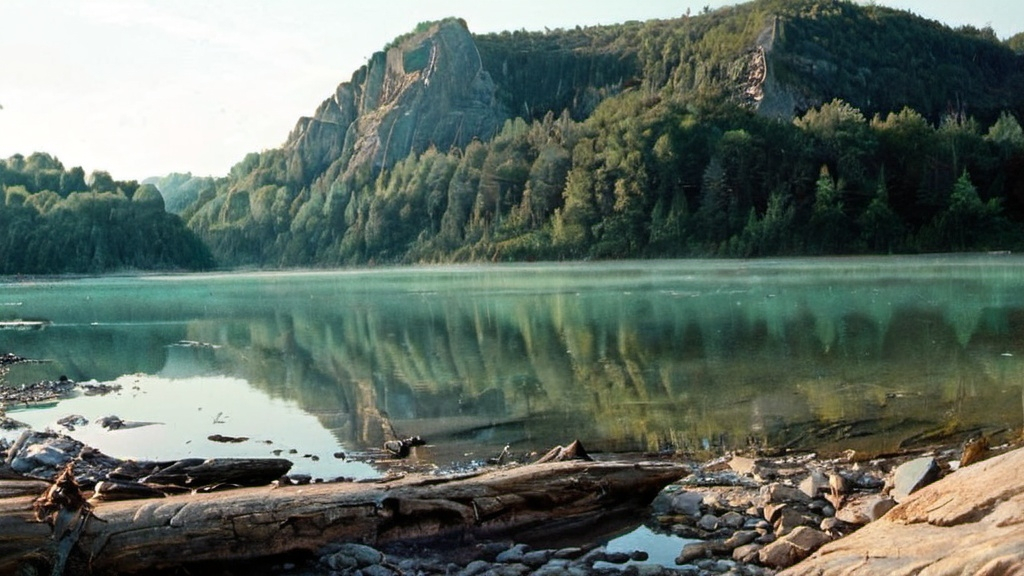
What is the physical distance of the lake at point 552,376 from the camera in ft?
55.1

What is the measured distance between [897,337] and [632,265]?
3860 inches

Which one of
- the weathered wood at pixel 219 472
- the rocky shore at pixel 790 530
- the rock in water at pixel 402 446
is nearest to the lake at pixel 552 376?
A: the rock in water at pixel 402 446

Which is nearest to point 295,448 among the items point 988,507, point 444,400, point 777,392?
point 444,400

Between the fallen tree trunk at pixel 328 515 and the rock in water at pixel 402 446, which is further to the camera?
the rock in water at pixel 402 446

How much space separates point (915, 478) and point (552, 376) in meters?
15.2

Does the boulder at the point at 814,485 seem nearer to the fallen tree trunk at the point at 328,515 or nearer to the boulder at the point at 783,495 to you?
the boulder at the point at 783,495

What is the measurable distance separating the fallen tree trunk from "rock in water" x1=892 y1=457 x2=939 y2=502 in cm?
252

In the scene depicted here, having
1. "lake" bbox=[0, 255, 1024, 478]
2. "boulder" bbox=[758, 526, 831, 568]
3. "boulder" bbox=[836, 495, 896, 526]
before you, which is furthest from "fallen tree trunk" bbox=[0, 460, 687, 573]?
"lake" bbox=[0, 255, 1024, 478]

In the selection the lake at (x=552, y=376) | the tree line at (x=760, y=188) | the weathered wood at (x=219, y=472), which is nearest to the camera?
the weathered wood at (x=219, y=472)

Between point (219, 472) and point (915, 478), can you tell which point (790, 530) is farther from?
point (219, 472)

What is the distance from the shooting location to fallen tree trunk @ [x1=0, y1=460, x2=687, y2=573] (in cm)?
955

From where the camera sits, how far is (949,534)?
7469 mm

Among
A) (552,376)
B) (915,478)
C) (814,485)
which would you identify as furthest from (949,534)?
(552,376)

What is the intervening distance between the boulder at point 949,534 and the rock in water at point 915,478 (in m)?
1.19
